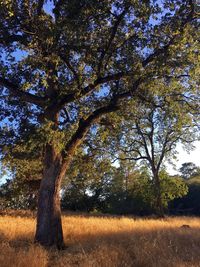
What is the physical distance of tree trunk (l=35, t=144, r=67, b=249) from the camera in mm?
12828

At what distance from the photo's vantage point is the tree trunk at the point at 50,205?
1283cm

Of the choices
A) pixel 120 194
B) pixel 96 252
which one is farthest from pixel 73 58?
pixel 120 194

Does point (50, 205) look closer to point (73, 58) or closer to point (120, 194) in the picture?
point (73, 58)

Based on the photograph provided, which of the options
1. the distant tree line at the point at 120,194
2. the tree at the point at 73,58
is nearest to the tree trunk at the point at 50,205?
the tree at the point at 73,58

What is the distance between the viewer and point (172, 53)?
38.9 feet

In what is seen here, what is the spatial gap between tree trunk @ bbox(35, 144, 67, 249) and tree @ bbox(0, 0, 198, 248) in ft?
0.10

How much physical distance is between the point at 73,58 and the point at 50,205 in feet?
16.8

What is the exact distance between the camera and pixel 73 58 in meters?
13.8

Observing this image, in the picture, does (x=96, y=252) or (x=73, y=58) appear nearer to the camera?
(x=96, y=252)

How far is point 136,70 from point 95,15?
2059 millimetres

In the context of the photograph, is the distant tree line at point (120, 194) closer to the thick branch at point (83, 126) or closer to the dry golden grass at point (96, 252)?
the dry golden grass at point (96, 252)

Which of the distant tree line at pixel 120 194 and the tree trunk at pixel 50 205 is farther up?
the distant tree line at pixel 120 194

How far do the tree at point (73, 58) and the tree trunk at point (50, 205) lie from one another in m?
0.03

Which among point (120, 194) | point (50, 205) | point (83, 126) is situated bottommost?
point (50, 205)
